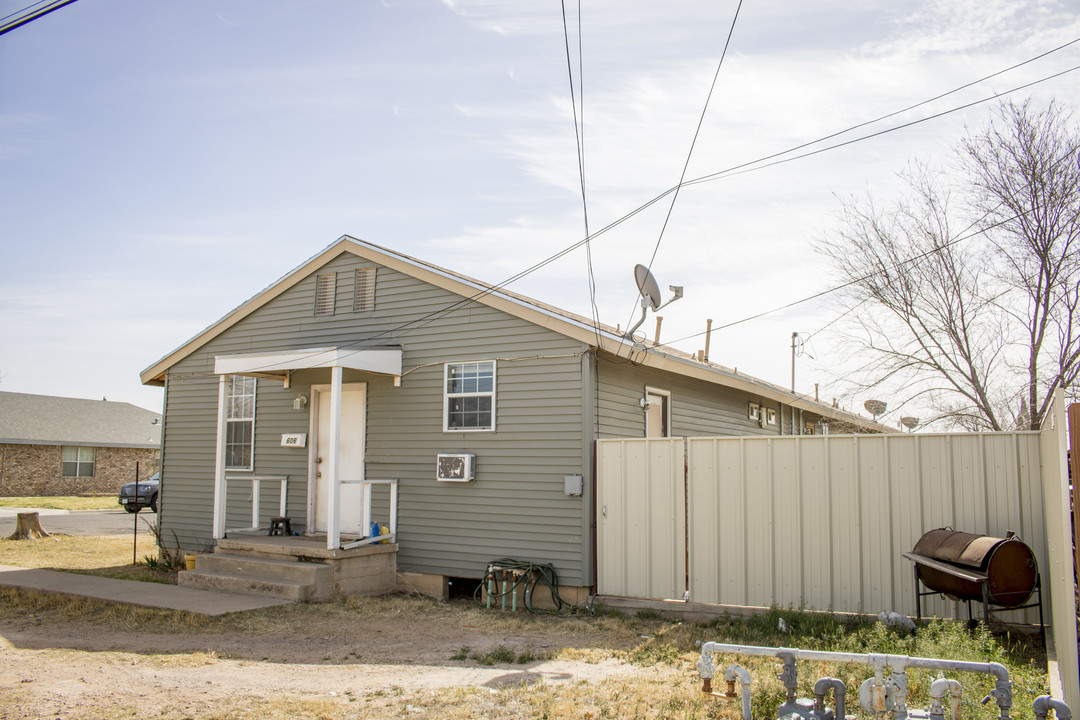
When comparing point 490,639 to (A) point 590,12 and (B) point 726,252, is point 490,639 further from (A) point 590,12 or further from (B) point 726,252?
(B) point 726,252

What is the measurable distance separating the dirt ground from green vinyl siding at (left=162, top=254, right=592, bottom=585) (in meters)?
1.29

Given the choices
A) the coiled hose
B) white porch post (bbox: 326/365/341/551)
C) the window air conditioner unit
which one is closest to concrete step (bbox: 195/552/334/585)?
white porch post (bbox: 326/365/341/551)

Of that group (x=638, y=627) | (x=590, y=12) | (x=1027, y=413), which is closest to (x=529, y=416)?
(x=638, y=627)

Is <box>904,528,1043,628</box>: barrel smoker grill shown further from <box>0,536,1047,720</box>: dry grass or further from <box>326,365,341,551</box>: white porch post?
A: <box>326,365,341,551</box>: white porch post

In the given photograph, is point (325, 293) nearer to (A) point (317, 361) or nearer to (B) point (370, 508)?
(A) point (317, 361)

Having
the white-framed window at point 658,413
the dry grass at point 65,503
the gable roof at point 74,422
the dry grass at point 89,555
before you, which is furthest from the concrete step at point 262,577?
the gable roof at point 74,422

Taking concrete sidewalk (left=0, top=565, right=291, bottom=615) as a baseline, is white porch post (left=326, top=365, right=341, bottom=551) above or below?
above

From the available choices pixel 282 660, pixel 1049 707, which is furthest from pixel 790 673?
pixel 282 660

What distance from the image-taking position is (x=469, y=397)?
34.5 ft

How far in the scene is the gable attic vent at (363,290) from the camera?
Answer: 11.7 m

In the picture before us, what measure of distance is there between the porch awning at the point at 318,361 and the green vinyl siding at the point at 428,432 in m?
0.28

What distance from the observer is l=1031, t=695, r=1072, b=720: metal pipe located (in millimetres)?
3723

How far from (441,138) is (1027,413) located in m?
9.91

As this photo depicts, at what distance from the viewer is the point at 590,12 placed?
8586 mm
